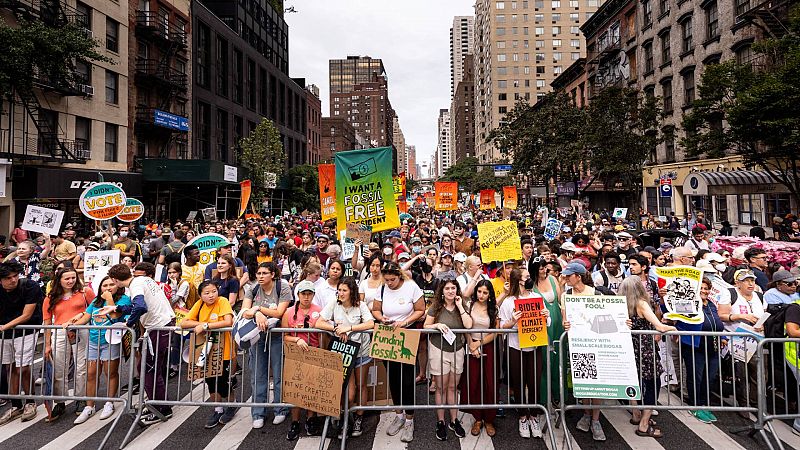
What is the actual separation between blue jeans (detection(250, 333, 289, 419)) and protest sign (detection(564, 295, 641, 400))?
11.6 ft

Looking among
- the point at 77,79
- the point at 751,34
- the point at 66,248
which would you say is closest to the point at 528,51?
the point at 751,34

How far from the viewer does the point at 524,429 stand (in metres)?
5.17

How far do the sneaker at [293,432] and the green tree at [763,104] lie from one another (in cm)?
1984

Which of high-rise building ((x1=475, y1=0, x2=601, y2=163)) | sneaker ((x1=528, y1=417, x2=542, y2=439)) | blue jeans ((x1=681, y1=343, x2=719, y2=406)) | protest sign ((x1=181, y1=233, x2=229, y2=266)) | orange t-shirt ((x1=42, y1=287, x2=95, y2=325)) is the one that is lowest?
sneaker ((x1=528, y1=417, x2=542, y2=439))

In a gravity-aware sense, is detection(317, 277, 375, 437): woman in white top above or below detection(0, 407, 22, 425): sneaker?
above

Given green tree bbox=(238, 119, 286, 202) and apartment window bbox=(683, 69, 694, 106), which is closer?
apartment window bbox=(683, 69, 694, 106)

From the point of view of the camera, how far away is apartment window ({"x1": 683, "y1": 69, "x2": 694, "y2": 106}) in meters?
29.6

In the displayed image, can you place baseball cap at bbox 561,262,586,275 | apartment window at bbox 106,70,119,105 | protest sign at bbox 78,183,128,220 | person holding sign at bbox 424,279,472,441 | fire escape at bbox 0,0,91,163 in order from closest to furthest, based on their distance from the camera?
person holding sign at bbox 424,279,472,441, baseball cap at bbox 561,262,586,275, protest sign at bbox 78,183,128,220, fire escape at bbox 0,0,91,163, apartment window at bbox 106,70,119,105

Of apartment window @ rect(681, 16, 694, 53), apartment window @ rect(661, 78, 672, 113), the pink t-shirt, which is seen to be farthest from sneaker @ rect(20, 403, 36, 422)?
apartment window @ rect(661, 78, 672, 113)

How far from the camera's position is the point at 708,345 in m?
5.56

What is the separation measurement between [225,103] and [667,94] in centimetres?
3739

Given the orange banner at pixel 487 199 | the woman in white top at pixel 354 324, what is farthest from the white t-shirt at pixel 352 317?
the orange banner at pixel 487 199

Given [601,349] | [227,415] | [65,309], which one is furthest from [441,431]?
[65,309]

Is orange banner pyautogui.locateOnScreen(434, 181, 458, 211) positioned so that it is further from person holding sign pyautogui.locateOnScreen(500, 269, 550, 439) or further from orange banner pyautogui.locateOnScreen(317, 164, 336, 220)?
person holding sign pyautogui.locateOnScreen(500, 269, 550, 439)
